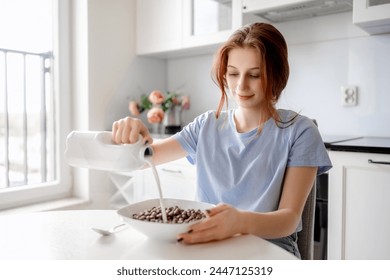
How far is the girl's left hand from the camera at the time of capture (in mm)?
669

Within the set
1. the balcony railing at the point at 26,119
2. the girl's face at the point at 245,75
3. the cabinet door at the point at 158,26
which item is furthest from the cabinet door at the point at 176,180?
the girl's face at the point at 245,75

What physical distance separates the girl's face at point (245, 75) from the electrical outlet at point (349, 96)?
1144mm

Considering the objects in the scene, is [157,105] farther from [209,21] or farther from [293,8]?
[293,8]

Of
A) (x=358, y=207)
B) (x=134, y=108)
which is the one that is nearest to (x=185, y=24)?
(x=134, y=108)

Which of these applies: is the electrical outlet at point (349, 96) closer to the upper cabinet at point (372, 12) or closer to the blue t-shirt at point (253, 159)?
the upper cabinet at point (372, 12)

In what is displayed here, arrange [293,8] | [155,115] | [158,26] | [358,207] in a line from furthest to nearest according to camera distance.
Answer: [158,26], [155,115], [293,8], [358,207]

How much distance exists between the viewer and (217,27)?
2.12 meters

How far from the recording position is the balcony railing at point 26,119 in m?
2.11

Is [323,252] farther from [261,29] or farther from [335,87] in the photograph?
[261,29]

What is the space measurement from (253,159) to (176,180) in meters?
1.08

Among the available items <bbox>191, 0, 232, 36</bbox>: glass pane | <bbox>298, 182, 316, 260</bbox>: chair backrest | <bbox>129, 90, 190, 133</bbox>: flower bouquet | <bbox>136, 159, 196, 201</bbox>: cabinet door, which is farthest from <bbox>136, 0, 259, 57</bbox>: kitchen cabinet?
<bbox>298, 182, 316, 260</bbox>: chair backrest

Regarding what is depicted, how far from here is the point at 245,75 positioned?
95cm

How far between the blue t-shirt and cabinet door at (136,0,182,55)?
137 centimetres
